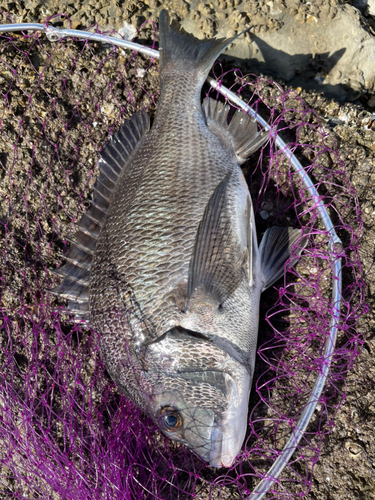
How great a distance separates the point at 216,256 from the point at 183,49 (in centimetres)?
156

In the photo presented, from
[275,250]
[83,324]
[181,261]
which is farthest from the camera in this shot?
[83,324]

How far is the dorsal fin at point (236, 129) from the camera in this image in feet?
9.30

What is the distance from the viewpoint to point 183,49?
9.48 ft

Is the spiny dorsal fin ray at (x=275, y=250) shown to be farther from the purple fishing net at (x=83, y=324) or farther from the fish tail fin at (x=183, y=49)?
the fish tail fin at (x=183, y=49)

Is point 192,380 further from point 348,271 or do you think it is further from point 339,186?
point 339,186

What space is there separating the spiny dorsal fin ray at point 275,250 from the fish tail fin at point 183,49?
1218mm

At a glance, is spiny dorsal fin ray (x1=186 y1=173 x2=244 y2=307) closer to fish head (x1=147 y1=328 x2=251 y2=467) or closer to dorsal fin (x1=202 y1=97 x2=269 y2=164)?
fish head (x1=147 y1=328 x2=251 y2=467)

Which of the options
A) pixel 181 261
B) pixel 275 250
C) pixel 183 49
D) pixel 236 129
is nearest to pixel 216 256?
pixel 181 261

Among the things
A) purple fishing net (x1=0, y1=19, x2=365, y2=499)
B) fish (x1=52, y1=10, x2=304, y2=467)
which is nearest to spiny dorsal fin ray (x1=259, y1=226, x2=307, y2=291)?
fish (x1=52, y1=10, x2=304, y2=467)

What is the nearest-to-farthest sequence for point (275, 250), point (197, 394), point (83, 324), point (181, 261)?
1. point (197, 394)
2. point (181, 261)
3. point (275, 250)
4. point (83, 324)

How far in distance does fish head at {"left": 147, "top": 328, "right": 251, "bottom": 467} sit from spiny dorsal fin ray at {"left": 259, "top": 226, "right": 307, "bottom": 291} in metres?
0.69

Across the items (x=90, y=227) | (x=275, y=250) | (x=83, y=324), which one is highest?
(x=275, y=250)

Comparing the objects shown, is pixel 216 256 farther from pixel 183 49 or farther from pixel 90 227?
pixel 183 49

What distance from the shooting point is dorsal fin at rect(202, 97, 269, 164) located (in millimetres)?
2836
